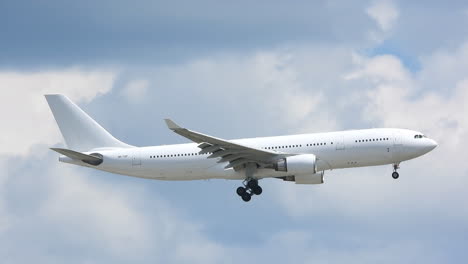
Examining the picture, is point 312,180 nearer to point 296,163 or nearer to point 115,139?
point 296,163

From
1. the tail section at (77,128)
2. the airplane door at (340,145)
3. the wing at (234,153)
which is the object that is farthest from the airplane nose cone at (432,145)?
the tail section at (77,128)

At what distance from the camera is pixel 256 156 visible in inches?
2692

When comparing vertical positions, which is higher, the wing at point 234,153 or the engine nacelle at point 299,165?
the wing at point 234,153

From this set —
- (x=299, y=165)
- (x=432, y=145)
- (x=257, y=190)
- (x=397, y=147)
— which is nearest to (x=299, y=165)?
(x=299, y=165)

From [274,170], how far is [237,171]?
9.29 feet

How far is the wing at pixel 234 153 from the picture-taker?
2621 inches

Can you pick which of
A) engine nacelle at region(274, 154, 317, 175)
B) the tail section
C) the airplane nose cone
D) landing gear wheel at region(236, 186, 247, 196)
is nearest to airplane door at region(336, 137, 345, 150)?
engine nacelle at region(274, 154, 317, 175)

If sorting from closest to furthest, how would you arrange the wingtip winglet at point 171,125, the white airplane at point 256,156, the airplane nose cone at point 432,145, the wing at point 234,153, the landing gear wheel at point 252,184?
the wingtip winglet at point 171,125 < the wing at point 234,153 < the white airplane at point 256,156 < the landing gear wheel at point 252,184 < the airplane nose cone at point 432,145

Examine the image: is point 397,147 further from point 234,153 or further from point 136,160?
point 136,160

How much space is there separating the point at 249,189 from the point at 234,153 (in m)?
3.47

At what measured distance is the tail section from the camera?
2931 inches

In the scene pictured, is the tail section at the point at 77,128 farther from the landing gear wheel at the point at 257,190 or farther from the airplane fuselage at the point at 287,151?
the landing gear wheel at the point at 257,190

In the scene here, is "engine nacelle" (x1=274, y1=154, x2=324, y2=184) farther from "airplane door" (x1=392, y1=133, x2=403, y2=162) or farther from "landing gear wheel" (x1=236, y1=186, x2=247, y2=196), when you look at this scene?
"airplane door" (x1=392, y1=133, x2=403, y2=162)

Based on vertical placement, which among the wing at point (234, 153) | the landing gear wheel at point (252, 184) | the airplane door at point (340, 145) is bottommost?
the landing gear wheel at point (252, 184)
